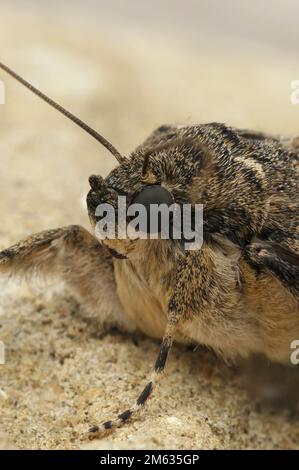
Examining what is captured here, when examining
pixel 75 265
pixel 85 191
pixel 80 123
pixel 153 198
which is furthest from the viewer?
pixel 85 191

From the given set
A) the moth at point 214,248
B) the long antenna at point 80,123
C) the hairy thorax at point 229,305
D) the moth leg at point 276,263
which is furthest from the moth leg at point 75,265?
the moth leg at point 276,263

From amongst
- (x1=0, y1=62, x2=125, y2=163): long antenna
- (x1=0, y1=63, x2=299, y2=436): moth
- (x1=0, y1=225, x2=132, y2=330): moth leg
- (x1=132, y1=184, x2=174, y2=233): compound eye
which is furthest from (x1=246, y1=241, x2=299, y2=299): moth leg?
(x1=0, y1=225, x2=132, y2=330): moth leg

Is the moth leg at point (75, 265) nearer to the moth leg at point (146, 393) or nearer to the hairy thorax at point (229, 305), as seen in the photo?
the hairy thorax at point (229, 305)

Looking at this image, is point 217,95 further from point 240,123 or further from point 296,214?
point 296,214

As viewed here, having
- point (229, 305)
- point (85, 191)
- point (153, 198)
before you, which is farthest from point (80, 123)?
point (85, 191)

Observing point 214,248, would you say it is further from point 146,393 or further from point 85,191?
point 85,191
